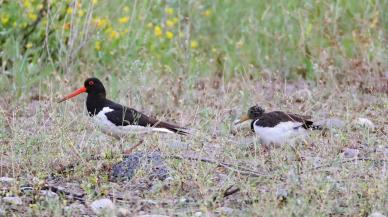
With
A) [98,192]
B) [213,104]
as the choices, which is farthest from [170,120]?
[98,192]

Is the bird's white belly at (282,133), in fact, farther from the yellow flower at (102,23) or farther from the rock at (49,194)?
the yellow flower at (102,23)

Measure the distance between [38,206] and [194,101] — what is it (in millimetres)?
3596

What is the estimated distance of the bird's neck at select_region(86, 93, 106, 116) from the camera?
721 centimetres

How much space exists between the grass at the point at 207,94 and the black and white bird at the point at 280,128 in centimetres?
12

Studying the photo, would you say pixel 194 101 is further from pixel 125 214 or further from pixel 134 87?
pixel 125 214

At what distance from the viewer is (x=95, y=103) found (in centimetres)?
730

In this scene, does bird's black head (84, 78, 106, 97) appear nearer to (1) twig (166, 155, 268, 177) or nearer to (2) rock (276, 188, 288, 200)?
(1) twig (166, 155, 268, 177)

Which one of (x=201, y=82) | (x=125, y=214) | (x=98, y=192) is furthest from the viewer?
(x=201, y=82)

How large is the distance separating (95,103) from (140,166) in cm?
168

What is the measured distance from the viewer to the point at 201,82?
923 centimetres

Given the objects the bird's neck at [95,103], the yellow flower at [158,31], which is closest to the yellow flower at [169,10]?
the yellow flower at [158,31]

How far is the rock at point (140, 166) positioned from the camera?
5727 millimetres

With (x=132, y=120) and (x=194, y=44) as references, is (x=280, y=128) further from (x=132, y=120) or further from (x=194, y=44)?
(x=194, y=44)

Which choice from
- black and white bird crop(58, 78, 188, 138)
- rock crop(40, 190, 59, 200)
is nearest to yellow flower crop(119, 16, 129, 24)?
black and white bird crop(58, 78, 188, 138)
